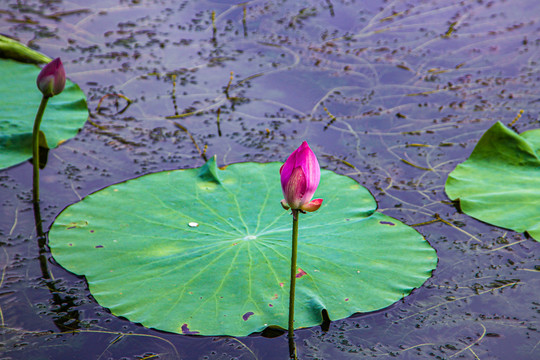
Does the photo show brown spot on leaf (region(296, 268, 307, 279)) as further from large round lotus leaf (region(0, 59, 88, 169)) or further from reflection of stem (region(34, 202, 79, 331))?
large round lotus leaf (region(0, 59, 88, 169))

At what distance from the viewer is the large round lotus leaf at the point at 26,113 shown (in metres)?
2.75

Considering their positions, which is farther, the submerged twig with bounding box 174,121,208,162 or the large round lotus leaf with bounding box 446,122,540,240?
the submerged twig with bounding box 174,121,208,162

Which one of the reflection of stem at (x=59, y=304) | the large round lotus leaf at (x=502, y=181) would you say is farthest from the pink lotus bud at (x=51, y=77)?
the large round lotus leaf at (x=502, y=181)

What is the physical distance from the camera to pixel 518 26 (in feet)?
14.8

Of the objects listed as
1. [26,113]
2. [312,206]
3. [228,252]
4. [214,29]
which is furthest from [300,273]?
[214,29]

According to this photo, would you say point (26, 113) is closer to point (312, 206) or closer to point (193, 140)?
point (193, 140)

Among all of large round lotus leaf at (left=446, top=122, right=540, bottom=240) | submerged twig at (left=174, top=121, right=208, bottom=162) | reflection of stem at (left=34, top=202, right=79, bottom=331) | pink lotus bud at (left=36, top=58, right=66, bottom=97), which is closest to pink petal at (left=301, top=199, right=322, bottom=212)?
reflection of stem at (left=34, top=202, right=79, bottom=331)

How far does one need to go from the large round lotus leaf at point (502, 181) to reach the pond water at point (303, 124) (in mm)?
74

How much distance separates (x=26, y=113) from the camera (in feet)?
9.57

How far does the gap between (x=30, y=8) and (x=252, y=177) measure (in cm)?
321

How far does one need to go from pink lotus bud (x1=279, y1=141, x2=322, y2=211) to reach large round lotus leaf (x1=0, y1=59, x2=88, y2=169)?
179 cm

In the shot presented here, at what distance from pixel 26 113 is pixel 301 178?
2050 mm

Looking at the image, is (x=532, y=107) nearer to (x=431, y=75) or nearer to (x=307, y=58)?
(x=431, y=75)

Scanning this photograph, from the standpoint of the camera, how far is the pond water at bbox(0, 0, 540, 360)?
1.91 metres
